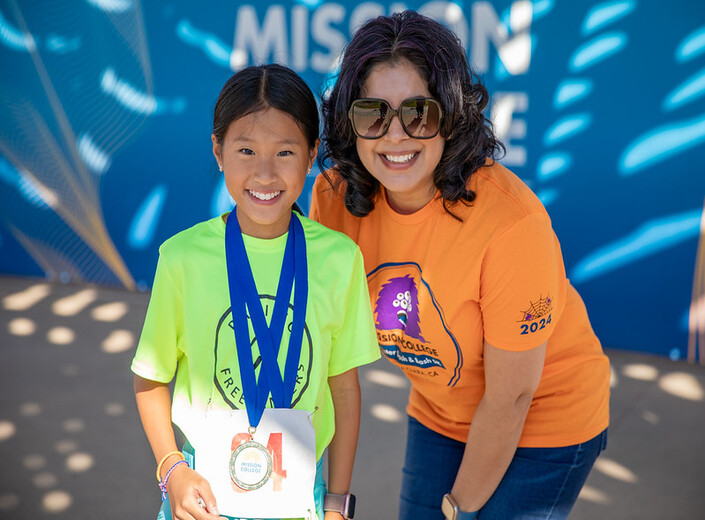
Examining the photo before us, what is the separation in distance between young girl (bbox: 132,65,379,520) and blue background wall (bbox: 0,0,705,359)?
2.53m

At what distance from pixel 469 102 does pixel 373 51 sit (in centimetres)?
30

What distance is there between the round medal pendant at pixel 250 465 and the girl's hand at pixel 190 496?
0.24 ft

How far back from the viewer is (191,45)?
5.31 meters

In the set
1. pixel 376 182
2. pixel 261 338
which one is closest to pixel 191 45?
pixel 376 182

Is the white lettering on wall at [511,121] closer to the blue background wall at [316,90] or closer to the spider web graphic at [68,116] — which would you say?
the blue background wall at [316,90]

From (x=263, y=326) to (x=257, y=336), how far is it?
0.09 ft

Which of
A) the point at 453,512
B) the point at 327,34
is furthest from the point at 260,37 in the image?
the point at 453,512

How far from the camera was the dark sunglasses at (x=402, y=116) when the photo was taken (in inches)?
71.4

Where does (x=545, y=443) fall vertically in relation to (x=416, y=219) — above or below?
below

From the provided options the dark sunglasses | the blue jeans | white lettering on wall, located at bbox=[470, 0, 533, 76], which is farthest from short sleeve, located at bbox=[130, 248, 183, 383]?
white lettering on wall, located at bbox=[470, 0, 533, 76]

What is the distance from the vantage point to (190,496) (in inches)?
65.2

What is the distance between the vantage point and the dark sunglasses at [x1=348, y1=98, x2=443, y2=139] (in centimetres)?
181

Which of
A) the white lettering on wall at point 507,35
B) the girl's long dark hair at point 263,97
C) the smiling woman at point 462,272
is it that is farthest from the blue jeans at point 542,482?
the white lettering on wall at point 507,35

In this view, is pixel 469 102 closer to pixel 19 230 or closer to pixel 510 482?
pixel 510 482
